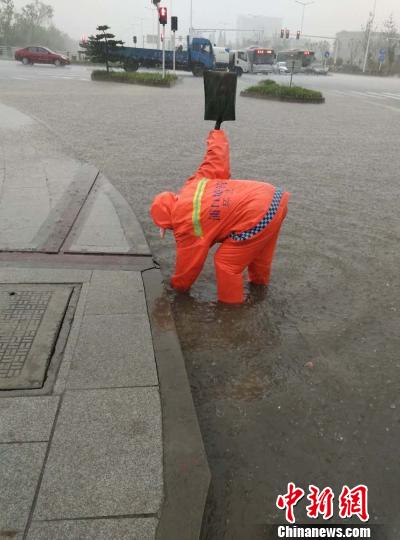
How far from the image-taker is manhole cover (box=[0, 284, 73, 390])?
2623 mm

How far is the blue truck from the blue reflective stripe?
26.0m

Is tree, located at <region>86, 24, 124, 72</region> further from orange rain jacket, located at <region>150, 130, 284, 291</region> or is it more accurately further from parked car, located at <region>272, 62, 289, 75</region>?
orange rain jacket, located at <region>150, 130, 284, 291</region>

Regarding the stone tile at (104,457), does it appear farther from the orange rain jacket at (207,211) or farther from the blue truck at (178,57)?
the blue truck at (178,57)

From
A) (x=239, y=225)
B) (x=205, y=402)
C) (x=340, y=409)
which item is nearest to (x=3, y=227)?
(x=239, y=225)

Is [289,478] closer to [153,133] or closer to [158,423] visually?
[158,423]

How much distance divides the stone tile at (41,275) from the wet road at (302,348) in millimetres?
725

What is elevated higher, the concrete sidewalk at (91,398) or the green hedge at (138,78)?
the green hedge at (138,78)

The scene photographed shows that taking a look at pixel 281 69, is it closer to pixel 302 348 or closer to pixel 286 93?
pixel 286 93

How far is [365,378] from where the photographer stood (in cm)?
295

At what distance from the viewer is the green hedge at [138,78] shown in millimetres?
22156

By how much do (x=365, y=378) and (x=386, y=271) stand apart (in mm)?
1642

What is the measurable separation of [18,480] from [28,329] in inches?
46.4

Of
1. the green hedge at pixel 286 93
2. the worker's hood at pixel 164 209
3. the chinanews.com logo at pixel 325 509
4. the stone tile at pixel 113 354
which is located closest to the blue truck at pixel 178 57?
the green hedge at pixel 286 93

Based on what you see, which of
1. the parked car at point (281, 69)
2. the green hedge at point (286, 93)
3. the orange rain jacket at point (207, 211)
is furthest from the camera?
the parked car at point (281, 69)
